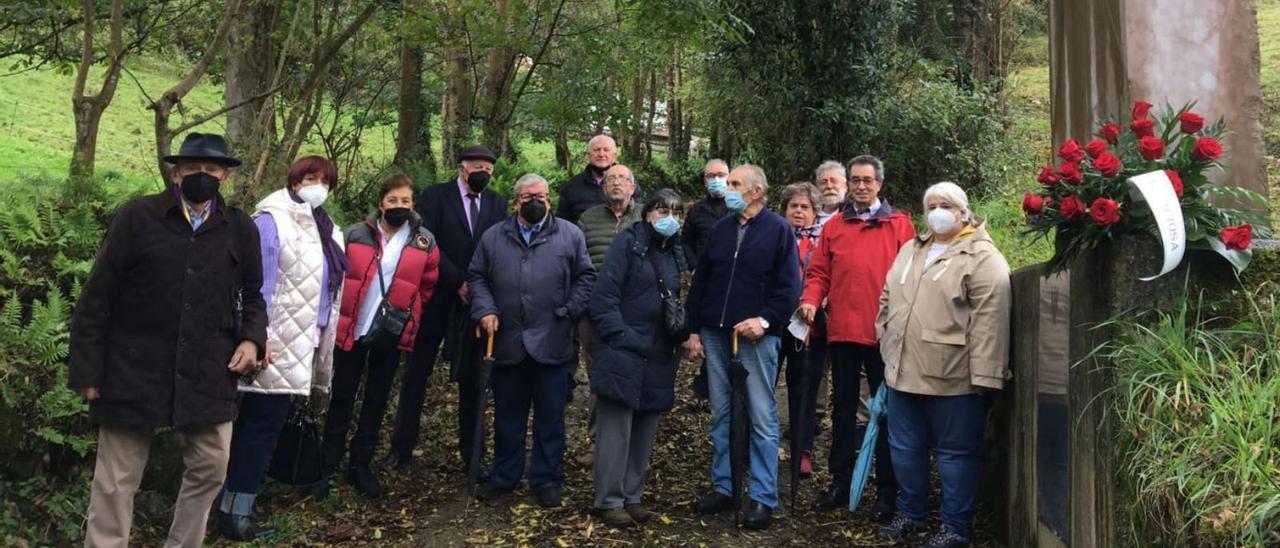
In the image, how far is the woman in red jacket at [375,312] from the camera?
20.3 feet

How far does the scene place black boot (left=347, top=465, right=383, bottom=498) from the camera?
6457 mm

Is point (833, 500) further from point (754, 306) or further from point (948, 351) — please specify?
point (948, 351)

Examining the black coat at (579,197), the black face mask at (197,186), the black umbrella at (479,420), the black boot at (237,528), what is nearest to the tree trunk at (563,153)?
the black coat at (579,197)

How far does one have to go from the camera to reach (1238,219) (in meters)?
4.05

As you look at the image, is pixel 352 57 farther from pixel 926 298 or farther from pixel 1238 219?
pixel 1238 219

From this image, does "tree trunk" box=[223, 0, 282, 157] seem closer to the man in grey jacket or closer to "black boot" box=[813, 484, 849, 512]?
the man in grey jacket

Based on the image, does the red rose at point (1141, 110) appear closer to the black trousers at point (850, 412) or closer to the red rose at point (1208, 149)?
Answer: the red rose at point (1208, 149)

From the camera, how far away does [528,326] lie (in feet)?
20.7

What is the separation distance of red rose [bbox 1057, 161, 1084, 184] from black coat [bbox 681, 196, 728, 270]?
3398mm

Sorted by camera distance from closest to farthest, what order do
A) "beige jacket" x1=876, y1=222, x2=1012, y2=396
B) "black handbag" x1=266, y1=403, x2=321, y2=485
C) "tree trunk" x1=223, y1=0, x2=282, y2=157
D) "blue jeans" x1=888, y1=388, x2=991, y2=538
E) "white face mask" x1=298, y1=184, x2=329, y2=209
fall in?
1. "beige jacket" x1=876, y1=222, x2=1012, y2=396
2. "blue jeans" x1=888, y1=388, x2=991, y2=538
3. "white face mask" x1=298, y1=184, x2=329, y2=209
4. "black handbag" x1=266, y1=403, x2=321, y2=485
5. "tree trunk" x1=223, y1=0, x2=282, y2=157

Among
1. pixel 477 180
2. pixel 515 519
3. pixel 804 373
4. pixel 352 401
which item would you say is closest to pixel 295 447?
pixel 352 401

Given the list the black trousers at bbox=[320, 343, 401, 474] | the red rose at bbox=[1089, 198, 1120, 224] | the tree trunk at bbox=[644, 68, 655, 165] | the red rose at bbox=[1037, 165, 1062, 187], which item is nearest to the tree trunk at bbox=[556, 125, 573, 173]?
the tree trunk at bbox=[644, 68, 655, 165]

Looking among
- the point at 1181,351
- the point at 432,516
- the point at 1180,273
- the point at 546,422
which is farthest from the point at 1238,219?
the point at 432,516

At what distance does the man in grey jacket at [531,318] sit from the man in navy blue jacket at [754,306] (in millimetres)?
825
